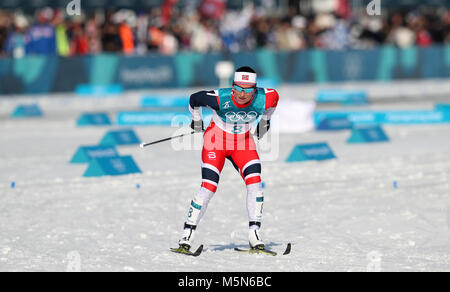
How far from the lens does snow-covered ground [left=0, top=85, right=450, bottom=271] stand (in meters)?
8.12

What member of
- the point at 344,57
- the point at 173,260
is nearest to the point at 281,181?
the point at 173,260

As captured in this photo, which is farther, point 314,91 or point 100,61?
point 314,91

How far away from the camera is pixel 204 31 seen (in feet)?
83.4

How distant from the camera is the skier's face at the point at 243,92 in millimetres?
8219

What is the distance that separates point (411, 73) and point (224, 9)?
20.5 ft

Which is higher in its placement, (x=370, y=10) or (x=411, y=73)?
(x=370, y=10)

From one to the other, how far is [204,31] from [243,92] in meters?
17.4

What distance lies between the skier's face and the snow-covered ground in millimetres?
1494

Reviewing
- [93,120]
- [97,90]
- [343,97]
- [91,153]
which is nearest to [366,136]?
[91,153]

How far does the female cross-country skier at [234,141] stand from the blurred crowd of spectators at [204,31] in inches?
600

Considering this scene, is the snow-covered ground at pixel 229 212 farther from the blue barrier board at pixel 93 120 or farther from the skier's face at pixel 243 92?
the blue barrier board at pixel 93 120

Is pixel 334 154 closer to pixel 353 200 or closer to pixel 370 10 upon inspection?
pixel 353 200

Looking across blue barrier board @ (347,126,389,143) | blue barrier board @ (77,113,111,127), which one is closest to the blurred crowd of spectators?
blue barrier board @ (77,113,111,127)

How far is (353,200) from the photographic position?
11094 millimetres
